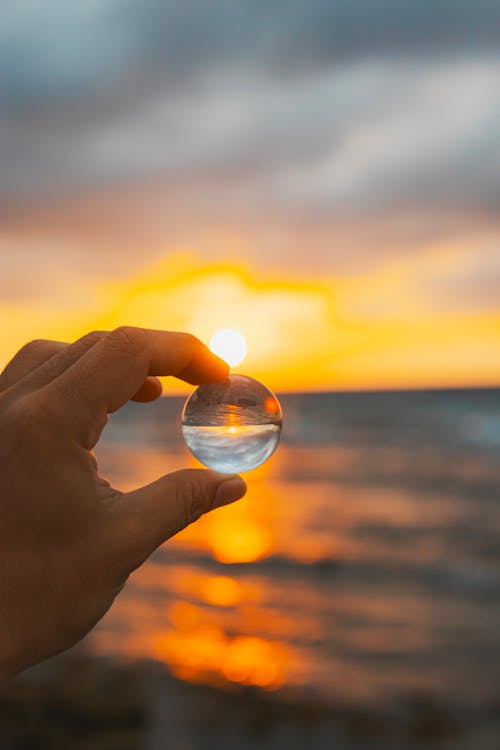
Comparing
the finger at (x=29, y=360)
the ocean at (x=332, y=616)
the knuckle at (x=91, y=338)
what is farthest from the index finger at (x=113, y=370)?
the ocean at (x=332, y=616)

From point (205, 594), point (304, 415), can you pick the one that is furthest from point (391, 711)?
point (304, 415)

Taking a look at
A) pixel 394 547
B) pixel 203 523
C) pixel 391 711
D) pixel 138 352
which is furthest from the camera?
pixel 203 523

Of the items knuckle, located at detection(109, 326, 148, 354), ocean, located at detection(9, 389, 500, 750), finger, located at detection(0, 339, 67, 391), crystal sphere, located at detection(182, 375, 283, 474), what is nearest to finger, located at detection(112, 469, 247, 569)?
crystal sphere, located at detection(182, 375, 283, 474)

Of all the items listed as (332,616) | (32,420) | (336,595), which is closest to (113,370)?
(32,420)

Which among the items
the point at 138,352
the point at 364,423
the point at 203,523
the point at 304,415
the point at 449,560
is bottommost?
the point at 138,352

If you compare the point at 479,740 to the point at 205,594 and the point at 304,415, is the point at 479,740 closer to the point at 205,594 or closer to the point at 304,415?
the point at 205,594

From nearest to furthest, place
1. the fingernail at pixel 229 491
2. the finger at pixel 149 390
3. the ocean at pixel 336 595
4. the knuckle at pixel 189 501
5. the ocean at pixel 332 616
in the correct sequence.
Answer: the knuckle at pixel 189 501
the fingernail at pixel 229 491
the finger at pixel 149 390
the ocean at pixel 332 616
the ocean at pixel 336 595

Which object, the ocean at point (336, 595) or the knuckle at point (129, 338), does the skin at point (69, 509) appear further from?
the ocean at point (336, 595)
